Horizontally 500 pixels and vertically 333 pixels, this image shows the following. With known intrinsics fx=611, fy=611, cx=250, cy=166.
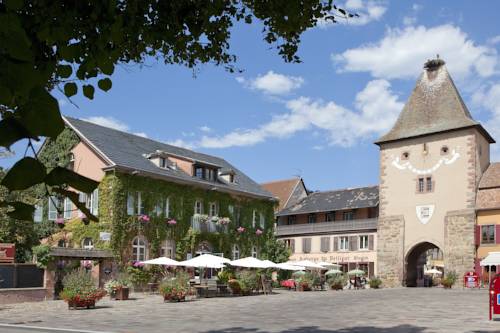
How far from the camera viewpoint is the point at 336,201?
56281 millimetres

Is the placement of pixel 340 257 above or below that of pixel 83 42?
below

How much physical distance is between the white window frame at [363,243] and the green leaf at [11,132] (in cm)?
5127

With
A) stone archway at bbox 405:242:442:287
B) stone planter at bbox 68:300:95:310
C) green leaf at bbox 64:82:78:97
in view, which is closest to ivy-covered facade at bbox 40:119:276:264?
stone planter at bbox 68:300:95:310

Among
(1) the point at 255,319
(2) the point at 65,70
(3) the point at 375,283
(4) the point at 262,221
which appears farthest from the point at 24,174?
(3) the point at 375,283

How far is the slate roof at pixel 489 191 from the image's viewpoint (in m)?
41.8

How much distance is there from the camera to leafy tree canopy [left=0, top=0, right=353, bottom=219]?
1.62m

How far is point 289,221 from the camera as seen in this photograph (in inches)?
2323

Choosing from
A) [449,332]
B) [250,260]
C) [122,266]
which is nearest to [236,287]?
[250,260]

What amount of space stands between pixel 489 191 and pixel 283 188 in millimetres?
25322

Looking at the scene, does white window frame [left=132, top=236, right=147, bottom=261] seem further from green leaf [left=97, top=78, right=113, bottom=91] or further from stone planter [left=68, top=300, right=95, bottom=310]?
green leaf [left=97, top=78, right=113, bottom=91]

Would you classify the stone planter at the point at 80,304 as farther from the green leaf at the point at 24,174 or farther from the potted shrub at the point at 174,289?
the green leaf at the point at 24,174

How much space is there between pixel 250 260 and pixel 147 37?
92.7 ft

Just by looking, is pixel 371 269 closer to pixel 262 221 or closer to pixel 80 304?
pixel 262 221

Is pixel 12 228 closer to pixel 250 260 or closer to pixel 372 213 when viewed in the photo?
pixel 250 260
